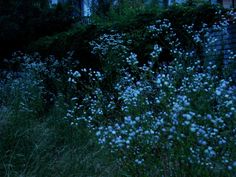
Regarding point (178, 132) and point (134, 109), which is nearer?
point (178, 132)

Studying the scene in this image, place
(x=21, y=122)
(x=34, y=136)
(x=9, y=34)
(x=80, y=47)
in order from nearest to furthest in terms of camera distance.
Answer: (x=34, y=136)
(x=21, y=122)
(x=80, y=47)
(x=9, y=34)

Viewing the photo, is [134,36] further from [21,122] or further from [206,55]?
[21,122]

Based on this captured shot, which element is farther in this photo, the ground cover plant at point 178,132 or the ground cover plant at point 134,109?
the ground cover plant at point 134,109

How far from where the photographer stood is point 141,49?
727 centimetres

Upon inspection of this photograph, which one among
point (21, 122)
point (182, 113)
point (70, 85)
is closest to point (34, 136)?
point (21, 122)

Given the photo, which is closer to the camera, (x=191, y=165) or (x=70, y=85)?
(x=191, y=165)

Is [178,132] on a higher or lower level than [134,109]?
lower

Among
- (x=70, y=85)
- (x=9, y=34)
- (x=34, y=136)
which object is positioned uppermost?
(x=9, y=34)

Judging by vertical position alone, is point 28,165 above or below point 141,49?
below

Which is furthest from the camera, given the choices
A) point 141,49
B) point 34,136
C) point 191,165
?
point 141,49

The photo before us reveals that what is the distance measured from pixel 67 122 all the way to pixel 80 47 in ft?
9.63

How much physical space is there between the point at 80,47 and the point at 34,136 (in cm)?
393

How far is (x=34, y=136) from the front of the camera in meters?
4.83

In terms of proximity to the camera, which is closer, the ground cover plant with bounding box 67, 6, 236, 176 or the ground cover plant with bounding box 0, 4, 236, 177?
the ground cover plant with bounding box 67, 6, 236, 176
